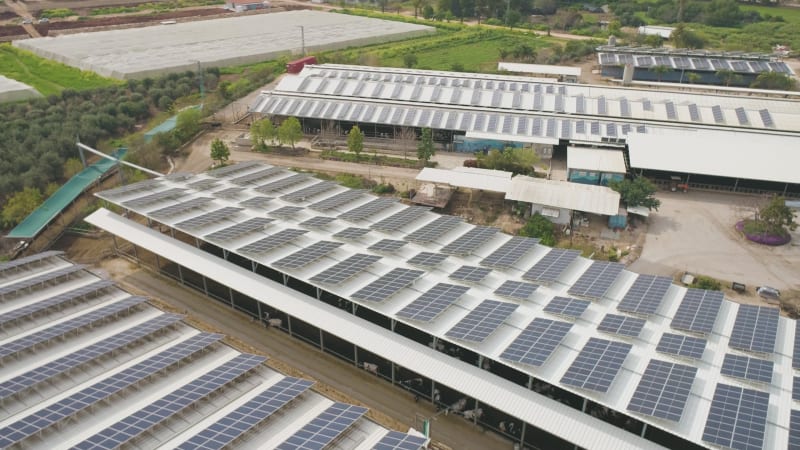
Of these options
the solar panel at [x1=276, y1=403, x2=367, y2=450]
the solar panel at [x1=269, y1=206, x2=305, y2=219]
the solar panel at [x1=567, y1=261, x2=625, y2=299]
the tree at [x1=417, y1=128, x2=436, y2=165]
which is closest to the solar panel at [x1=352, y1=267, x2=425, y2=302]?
the solar panel at [x1=276, y1=403, x2=367, y2=450]

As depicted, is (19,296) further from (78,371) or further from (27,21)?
(27,21)

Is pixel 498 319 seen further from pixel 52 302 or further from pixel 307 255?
pixel 52 302

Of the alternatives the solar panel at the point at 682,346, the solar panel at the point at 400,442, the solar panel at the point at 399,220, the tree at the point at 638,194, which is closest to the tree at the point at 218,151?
the solar panel at the point at 399,220

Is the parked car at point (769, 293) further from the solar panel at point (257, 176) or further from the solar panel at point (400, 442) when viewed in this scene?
the solar panel at point (257, 176)

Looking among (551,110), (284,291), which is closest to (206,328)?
(284,291)

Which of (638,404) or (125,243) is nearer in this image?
(638,404)

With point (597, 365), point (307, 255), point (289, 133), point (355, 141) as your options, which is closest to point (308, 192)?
point (307, 255)

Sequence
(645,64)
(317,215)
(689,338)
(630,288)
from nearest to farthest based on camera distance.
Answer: (689,338)
(630,288)
(317,215)
(645,64)
